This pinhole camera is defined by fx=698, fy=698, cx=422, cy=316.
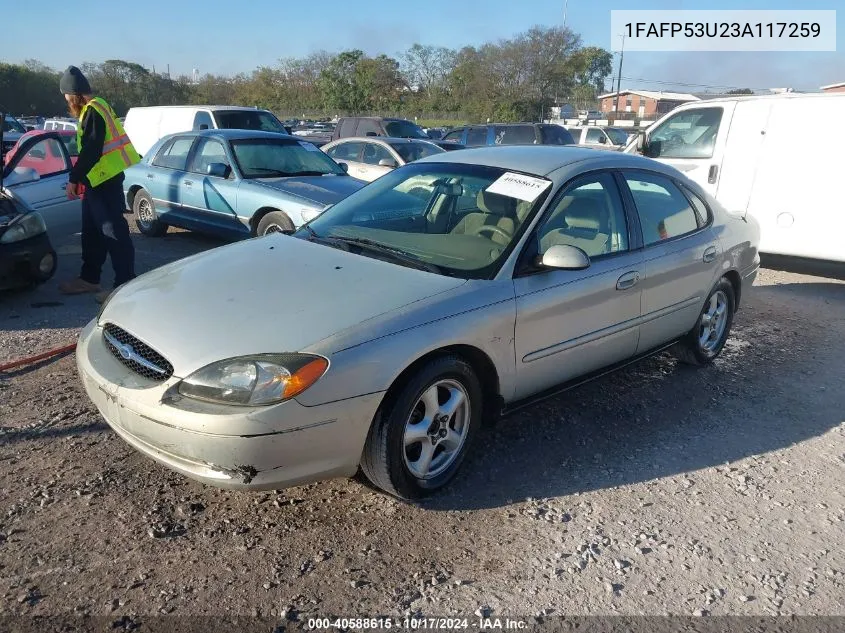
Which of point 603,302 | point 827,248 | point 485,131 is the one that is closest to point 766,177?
point 827,248

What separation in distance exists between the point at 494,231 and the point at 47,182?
5632 mm

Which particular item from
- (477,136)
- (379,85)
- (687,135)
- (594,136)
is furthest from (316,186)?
(379,85)

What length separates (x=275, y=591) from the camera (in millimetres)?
2604

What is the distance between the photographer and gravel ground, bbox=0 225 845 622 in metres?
2.62

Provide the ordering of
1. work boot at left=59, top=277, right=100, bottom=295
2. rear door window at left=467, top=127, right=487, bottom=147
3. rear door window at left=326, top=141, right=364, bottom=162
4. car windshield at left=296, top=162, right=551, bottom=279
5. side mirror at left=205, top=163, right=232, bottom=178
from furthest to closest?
rear door window at left=467, top=127, right=487, bottom=147
rear door window at left=326, top=141, right=364, bottom=162
side mirror at left=205, top=163, right=232, bottom=178
work boot at left=59, top=277, right=100, bottom=295
car windshield at left=296, top=162, right=551, bottom=279

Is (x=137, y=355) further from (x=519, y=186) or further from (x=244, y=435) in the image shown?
(x=519, y=186)

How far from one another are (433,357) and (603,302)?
1.26 metres

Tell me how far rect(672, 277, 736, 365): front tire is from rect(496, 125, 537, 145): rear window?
43.9 ft

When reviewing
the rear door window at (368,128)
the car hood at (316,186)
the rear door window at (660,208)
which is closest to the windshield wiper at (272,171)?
the car hood at (316,186)

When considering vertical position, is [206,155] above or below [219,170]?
above

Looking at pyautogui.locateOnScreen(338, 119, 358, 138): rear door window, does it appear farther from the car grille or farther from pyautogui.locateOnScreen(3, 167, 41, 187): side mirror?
the car grille

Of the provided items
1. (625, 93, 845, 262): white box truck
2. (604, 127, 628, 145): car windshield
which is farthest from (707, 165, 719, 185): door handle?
(604, 127, 628, 145): car windshield

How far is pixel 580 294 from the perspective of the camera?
3729mm

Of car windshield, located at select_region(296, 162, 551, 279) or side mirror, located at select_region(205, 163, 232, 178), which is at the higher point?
car windshield, located at select_region(296, 162, 551, 279)
